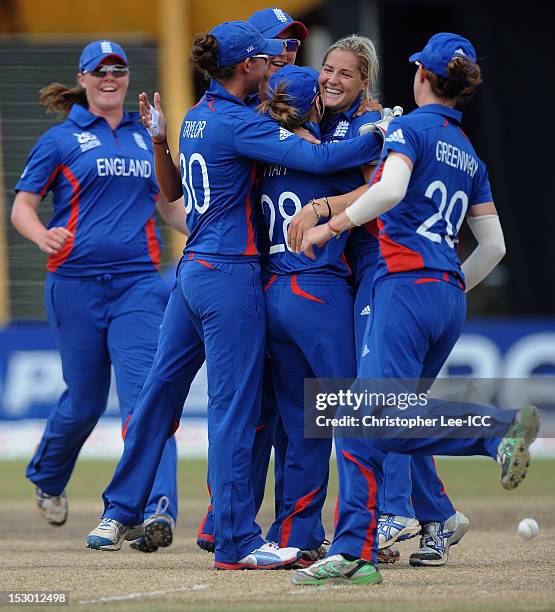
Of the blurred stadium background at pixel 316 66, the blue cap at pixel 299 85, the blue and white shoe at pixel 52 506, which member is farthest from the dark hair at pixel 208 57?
the blurred stadium background at pixel 316 66

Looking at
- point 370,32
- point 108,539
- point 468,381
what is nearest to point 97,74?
point 108,539

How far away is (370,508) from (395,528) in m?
1.05

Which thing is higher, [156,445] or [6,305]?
[156,445]

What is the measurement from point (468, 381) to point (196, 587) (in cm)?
142

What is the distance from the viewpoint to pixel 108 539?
23.4ft

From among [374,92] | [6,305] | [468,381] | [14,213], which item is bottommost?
[6,305]

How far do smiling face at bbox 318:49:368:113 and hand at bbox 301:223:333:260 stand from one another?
880mm

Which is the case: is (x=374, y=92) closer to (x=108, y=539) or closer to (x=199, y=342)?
(x=199, y=342)

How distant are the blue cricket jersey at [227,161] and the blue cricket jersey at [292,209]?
0.09 meters

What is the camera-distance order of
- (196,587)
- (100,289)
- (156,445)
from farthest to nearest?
(100,289) → (156,445) → (196,587)

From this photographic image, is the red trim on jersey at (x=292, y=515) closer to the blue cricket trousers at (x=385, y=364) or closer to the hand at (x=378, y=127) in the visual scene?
the blue cricket trousers at (x=385, y=364)

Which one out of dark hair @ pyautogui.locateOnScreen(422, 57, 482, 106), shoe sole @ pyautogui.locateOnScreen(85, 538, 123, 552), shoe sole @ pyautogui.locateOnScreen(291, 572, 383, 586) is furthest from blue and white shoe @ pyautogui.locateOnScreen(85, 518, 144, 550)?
dark hair @ pyautogui.locateOnScreen(422, 57, 482, 106)

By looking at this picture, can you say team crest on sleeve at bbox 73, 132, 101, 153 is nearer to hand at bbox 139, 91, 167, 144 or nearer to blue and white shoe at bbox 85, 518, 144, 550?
hand at bbox 139, 91, 167, 144

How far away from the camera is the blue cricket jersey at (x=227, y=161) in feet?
20.3
